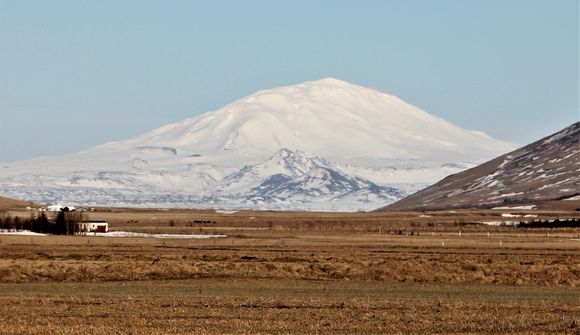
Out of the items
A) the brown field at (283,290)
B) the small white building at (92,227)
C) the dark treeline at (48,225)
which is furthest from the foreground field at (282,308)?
the small white building at (92,227)

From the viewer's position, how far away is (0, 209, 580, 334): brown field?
130ft

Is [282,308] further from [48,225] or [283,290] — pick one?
[48,225]

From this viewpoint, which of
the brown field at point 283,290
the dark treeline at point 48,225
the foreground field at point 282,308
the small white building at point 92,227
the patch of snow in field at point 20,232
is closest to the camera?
the foreground field at point 282,308

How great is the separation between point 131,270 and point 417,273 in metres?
15.1

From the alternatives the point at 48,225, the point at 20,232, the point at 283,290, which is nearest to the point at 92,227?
the point at 48,225

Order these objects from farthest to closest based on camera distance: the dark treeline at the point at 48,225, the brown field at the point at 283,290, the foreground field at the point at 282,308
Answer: the dark treeline at the point at 48,225 < the brown field at the point at 283,290 < the foreground field at the point at 282,308

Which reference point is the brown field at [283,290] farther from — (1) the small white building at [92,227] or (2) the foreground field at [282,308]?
(1) the small white building at [92,227]

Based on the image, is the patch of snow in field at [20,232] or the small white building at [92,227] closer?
the patch of snow in field at [20,232]

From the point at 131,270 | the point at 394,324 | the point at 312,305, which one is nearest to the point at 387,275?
the point at 131,270

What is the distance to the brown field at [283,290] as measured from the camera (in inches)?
1563

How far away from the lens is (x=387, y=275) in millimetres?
65812

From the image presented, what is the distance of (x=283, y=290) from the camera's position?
56.7 metres

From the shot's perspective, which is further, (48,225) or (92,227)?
(92,227)

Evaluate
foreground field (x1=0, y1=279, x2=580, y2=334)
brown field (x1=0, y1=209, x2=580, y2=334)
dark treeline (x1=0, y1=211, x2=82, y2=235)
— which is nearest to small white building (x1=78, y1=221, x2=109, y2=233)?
dark treeline (x1=0, y1=211, x2=82, y2=235)
